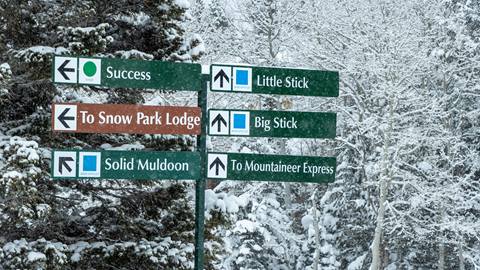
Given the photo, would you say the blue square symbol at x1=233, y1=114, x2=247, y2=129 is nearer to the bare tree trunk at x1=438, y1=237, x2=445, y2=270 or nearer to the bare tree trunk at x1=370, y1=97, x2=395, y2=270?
the bare tree trunk at x1=370, y1=97, x2=395, y2=270

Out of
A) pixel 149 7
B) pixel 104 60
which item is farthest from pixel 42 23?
pixel 104 60

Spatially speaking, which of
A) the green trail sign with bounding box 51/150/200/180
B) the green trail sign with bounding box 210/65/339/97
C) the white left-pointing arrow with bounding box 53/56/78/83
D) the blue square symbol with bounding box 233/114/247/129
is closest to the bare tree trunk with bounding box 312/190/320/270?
the green trail sign with bounding box 210/65/339/97

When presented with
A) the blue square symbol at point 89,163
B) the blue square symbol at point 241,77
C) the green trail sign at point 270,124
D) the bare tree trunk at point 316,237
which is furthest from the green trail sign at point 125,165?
the bare tree trunk at point 316,237

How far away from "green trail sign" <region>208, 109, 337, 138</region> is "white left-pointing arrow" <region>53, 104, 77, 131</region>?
1120mm

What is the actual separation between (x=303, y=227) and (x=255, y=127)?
2302 cm

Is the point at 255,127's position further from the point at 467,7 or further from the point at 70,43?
the point at 467,7

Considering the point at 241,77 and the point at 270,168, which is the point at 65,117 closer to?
the point at 241,77

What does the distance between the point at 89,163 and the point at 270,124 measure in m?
1.58

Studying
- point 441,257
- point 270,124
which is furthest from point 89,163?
point 441,257

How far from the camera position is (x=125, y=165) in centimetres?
661

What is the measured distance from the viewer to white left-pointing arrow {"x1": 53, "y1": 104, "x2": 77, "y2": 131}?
6.46m

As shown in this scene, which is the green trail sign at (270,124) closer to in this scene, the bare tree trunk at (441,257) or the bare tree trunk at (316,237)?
the bare tree trunk at (316,237)

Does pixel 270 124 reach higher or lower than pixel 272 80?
lower

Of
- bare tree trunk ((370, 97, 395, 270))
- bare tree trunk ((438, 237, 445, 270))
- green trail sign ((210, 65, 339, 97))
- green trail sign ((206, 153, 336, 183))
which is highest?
green trail sign ((210, 65, 339, 97))
